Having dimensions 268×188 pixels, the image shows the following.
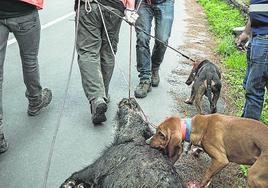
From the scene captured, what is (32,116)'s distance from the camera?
5801 millimetres

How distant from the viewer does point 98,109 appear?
17.8ft

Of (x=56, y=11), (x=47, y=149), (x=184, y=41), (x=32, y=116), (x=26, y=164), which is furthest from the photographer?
(x=56, y=11)

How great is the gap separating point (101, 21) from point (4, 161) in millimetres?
2005

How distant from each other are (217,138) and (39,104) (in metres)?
2.52

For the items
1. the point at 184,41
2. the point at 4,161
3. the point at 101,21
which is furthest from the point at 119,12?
the point at 184,41

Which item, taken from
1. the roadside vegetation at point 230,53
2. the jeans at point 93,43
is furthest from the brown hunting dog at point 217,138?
the roadside vegetation at point 230,53

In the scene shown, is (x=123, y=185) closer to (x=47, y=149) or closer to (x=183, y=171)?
(x=183, y=171)

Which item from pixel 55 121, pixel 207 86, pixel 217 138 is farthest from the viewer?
pixel 207 86

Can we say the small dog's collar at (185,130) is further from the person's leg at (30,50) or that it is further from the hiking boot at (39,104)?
Result: the hiking boot at (39,104)

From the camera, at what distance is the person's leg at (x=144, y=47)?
22.4 feet

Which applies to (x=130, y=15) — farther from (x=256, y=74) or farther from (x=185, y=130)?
(x=185, y=130)

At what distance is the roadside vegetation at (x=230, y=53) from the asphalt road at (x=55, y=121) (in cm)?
109

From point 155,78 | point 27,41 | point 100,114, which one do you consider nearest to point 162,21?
point 155,78

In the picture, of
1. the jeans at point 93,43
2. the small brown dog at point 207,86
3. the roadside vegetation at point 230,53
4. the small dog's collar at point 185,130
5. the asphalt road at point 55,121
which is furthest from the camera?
the roadside vegetation at point 230,53
